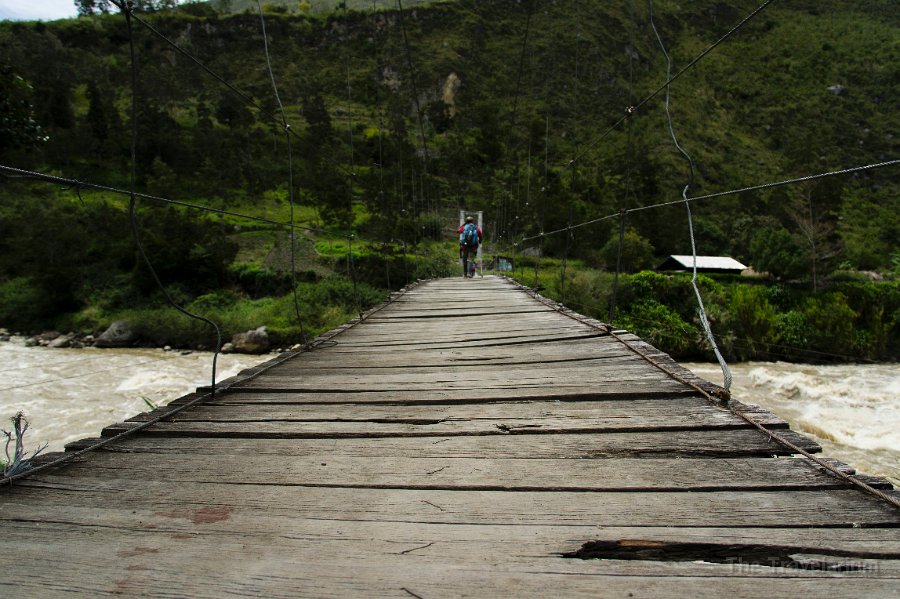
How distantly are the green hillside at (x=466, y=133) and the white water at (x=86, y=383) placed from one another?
4.09 m

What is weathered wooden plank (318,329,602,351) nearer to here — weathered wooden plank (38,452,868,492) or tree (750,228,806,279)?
weathered wooden plank (38,452,868,492)

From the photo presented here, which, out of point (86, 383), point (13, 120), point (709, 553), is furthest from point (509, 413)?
point (86, 383)

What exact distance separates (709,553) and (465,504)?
0.39m

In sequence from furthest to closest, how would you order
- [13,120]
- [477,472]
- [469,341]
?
[13,120], [469,341], [477,472]

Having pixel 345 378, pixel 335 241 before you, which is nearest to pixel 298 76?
pixel 335 241

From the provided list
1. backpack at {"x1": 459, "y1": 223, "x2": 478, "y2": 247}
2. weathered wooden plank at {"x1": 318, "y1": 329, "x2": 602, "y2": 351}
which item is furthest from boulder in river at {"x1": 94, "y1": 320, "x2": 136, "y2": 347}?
weathered wooden plank at {"x1": 318, "y1": 329, "x2": 602, "y2": 351}

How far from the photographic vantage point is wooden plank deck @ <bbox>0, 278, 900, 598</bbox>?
2.05 feet

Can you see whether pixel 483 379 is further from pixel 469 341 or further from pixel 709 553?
pixel 709 553

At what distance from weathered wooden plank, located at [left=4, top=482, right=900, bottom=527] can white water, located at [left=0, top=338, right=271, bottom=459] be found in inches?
243

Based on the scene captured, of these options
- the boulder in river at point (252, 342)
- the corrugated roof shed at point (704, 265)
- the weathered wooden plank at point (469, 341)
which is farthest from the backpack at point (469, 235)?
the corrugated roof shed at point (704, 265)

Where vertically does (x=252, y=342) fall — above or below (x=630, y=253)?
below

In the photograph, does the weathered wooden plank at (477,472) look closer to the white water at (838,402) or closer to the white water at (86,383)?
Answer: the white water at (86,383)

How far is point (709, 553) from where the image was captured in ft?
2.18

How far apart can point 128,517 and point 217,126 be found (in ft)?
111
